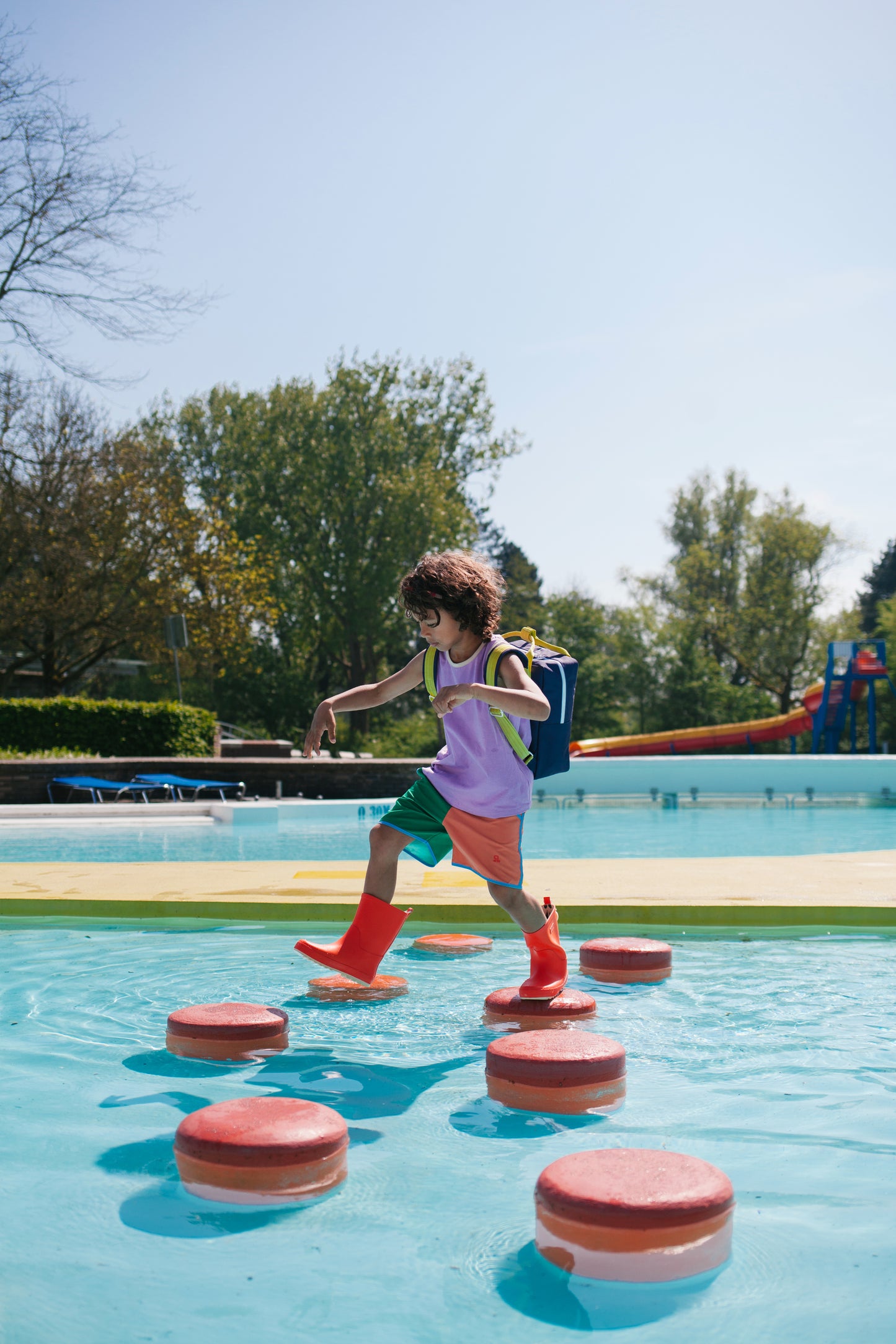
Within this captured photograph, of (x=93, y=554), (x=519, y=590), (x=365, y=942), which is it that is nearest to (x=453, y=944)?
(x=365, y=942)

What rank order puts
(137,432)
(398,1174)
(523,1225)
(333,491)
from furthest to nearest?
(333,491)
(137,432)
(398,1174)
(523,1225)

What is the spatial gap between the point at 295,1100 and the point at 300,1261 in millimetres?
587

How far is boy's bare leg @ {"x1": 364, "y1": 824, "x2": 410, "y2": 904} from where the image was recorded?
3.69 metres

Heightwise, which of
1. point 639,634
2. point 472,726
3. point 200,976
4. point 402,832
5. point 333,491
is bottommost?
point 200,976

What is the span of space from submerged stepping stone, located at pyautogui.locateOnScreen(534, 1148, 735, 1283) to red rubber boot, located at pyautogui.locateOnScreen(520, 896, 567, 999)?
5.30 ft

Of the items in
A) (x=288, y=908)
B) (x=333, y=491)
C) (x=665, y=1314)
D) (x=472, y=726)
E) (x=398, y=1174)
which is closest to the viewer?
(x=665, y=1314)

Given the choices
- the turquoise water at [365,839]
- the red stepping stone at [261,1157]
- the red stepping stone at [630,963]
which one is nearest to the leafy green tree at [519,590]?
the turquoise water at [365,839]

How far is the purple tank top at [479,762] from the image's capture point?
11.9ft

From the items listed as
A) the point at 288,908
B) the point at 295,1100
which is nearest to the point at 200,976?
the point at 288,908

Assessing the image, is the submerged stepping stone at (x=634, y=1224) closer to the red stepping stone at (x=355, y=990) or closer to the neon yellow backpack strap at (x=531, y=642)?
the neon yellow backpack strap at (x=531, y=642)

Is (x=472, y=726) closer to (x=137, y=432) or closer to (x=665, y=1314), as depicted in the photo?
(x=665, y=1314)

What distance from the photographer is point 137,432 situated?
29969 millimetres

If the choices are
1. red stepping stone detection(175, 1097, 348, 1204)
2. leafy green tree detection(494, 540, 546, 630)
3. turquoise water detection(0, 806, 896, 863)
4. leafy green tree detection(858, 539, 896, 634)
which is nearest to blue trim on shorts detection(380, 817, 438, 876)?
red stepping stone detection(175, 1097, 348, 1204)

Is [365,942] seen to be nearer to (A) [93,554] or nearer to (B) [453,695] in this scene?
(B) [453,695]
